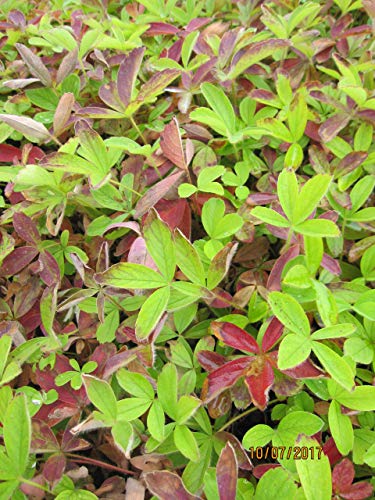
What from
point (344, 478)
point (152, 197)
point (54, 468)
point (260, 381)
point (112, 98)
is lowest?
point (54, 468)

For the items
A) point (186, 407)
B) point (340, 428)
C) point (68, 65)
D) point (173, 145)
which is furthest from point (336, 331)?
point (68, 65)

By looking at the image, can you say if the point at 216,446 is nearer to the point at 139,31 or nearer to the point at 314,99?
the point at 314,99

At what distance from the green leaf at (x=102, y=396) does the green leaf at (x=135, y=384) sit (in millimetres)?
51

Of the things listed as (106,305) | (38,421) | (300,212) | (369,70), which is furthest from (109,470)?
(369,70)

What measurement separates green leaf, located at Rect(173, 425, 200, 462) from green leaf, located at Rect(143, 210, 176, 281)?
238 mm

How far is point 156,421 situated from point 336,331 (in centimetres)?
31

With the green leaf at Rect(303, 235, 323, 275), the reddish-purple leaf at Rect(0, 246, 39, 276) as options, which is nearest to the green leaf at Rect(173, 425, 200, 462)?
the green leaf at Rect(303, 235, 323, 275)

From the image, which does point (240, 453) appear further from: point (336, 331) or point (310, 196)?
point (310, 196)

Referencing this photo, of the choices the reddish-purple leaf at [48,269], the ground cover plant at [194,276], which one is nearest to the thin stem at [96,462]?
the ground cover plant at [194,276]

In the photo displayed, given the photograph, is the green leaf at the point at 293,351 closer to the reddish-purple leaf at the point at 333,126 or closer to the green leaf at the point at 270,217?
the green leaf at the point at 270,217

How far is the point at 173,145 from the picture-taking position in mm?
973

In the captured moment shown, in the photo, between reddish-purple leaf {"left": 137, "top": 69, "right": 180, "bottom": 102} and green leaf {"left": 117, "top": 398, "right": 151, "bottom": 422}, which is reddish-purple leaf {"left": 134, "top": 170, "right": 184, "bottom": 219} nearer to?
reddish-purple leaf {"left": 137, "top": 69, "right": 180, "bottom": 102}

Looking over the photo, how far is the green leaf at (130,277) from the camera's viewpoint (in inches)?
30.9

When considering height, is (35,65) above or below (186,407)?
above
